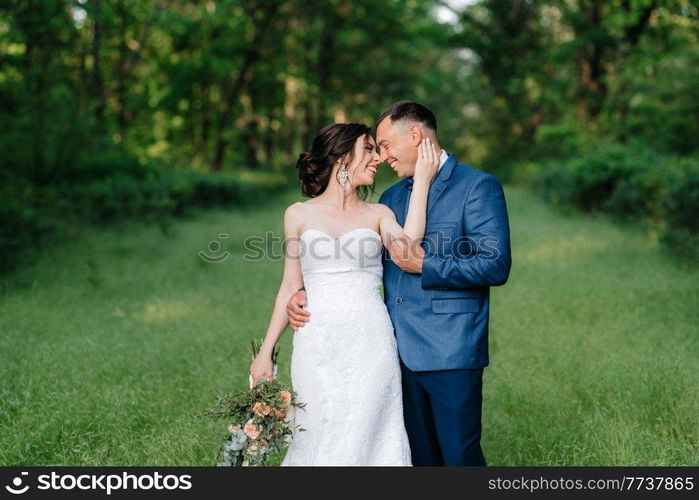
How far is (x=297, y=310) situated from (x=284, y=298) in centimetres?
16

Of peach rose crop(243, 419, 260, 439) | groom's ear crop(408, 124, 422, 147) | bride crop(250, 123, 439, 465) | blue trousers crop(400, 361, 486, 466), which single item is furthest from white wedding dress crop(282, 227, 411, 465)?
groom's ear crop(408, 124, 422, 147)

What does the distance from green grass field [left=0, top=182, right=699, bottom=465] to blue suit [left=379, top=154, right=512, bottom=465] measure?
1377 mm

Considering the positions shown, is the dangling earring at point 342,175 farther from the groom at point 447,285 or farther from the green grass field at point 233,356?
the green grass field at point 233,356

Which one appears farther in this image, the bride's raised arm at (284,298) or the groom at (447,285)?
the bride's raised arm at (284,298)

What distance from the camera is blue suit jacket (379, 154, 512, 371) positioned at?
132 inches

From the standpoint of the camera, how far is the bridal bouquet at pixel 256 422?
3412 mm

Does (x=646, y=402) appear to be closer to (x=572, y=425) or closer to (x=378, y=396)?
(x=572, y=425)

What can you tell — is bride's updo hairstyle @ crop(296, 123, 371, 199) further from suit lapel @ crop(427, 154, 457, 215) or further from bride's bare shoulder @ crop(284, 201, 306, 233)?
suit lapel @ crop(427, 154, 457, 215)

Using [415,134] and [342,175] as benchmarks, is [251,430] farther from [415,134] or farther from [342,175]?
[415,134]

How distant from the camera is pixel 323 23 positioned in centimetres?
3275

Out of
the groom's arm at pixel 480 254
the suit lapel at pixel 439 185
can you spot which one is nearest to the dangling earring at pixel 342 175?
Result: the suit lapel at pixel 439 185

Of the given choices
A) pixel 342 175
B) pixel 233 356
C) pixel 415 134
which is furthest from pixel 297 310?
pixel 233 356

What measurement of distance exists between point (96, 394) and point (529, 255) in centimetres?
884

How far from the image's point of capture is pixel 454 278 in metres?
3.32
